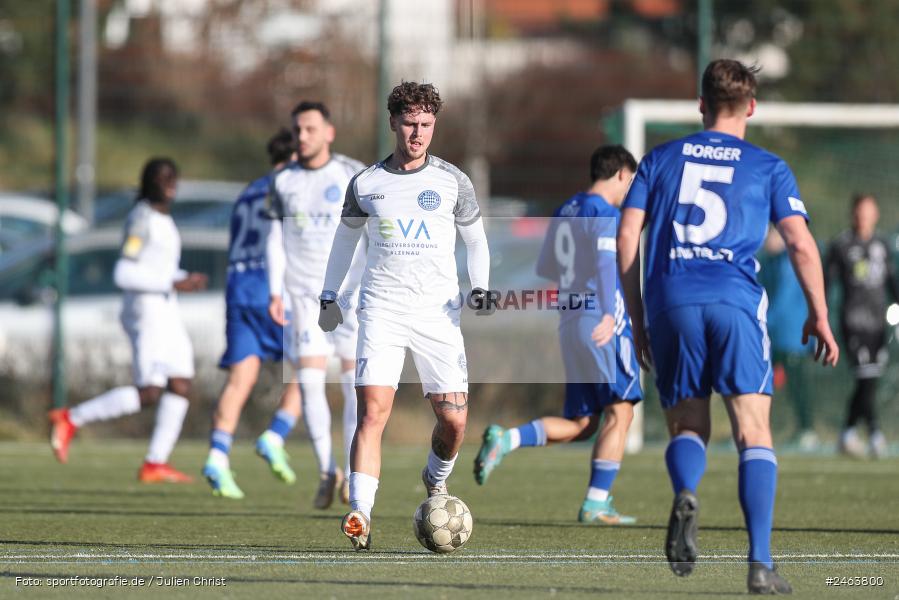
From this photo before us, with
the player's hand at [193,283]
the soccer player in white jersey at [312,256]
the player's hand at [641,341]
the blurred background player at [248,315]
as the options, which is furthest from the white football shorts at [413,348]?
the player's hand at [193,283]

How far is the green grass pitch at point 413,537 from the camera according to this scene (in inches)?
253

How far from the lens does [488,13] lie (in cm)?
3638

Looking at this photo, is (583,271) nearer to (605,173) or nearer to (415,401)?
(605,173)

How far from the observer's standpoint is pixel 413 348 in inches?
306

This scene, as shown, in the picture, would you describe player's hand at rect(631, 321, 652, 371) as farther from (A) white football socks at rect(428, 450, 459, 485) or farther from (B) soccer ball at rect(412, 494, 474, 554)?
(A) white football socks at rect(428, 450, 459, 485)

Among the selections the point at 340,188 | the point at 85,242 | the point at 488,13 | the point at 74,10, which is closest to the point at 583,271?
the point at 340,188

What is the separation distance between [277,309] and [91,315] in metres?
7.29

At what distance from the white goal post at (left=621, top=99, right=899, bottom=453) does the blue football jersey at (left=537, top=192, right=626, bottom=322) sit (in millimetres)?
6130

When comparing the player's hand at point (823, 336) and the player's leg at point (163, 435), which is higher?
the player's hand at point (823, 336)

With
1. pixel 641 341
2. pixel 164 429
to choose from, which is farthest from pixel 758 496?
pixel 164 429

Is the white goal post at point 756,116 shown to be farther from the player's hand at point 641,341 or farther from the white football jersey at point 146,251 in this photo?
the player's hand at point 641,341

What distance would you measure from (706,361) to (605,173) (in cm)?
358

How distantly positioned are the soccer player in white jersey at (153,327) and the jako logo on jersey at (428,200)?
442 centimetres

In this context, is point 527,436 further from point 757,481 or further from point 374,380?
point 757,481
